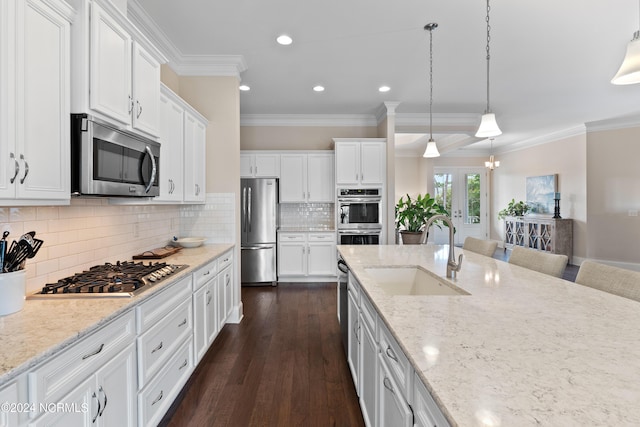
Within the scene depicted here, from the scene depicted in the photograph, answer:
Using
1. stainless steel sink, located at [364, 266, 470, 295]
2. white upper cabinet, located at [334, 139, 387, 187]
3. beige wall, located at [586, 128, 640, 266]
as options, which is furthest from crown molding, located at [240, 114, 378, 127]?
beige wall, located at [586, 128, 640, 266]

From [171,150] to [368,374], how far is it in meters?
2.35

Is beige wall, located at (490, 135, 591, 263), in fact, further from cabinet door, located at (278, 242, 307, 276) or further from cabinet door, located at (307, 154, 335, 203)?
cabinet door, located at (278, 242, 307, 276)

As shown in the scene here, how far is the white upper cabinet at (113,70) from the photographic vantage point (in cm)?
158

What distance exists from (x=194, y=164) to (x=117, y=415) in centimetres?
235

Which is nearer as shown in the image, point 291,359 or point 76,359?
point 76,359

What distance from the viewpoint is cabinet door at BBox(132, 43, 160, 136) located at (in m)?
2.04

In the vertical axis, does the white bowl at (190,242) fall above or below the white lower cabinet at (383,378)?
above

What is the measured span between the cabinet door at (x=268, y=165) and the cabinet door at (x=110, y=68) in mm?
3426

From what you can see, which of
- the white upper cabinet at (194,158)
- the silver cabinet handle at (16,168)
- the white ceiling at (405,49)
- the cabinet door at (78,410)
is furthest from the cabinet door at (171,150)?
the cabinet door at (78,410)

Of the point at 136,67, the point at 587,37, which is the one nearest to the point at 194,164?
the point at 136,67

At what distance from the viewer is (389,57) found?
358 centimetres

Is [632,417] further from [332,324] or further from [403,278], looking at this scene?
[332,324]

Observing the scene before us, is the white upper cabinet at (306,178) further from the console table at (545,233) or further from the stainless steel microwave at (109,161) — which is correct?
the console table at (545,233)

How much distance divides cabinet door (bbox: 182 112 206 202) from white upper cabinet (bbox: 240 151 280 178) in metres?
1.79
